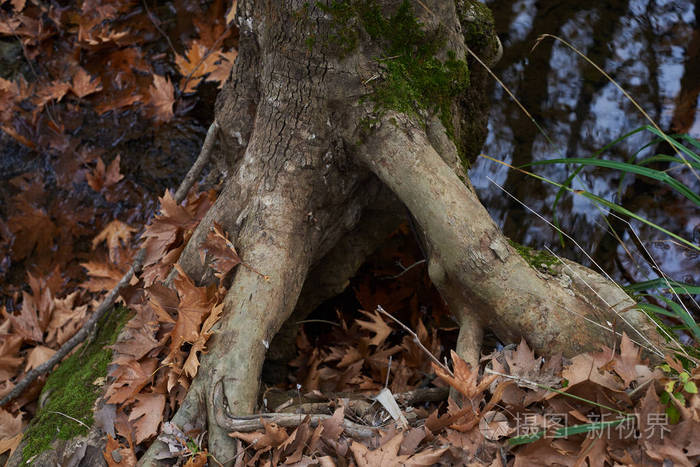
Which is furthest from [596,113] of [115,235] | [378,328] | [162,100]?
[115,235]

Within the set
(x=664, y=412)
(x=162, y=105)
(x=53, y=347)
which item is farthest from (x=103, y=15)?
(x=664, y=412)

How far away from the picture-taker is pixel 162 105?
3883 mm

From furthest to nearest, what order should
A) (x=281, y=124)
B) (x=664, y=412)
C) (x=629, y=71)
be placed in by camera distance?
(x=629, y=71) → (x=281, y=124) → (x=664, y=412)

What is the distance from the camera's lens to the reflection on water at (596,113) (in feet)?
10.8

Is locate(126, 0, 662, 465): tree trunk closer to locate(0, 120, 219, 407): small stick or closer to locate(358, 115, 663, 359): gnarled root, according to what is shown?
locate(358, 115, 663, 359): gnarled root

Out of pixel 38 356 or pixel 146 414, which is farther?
pixel 38 356

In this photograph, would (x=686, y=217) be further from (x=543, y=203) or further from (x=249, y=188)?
(x=249, y=188)

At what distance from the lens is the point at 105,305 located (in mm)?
2656

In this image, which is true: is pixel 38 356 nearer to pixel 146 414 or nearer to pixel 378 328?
pixel 146 414

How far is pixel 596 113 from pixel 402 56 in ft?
7.28

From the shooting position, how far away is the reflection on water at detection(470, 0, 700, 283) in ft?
10.8

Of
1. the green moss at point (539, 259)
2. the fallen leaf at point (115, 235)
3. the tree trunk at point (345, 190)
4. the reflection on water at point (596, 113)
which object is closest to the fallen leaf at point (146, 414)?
the tree trunk at point (345, 190)

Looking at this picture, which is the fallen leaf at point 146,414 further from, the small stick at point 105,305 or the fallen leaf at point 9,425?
the fallen leaf at point 9,425

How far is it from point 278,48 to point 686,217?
9.50ft
